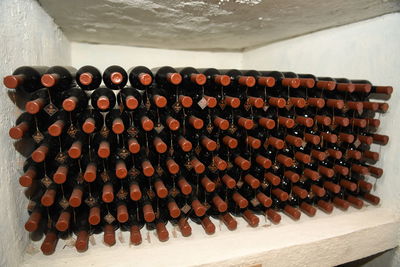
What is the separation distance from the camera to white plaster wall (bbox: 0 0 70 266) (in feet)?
2.15

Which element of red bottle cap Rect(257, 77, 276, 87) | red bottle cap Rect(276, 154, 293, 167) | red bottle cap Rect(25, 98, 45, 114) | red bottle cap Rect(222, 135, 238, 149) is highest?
red bottle cap Rect(257, 77, 276, 87)

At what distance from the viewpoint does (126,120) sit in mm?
793

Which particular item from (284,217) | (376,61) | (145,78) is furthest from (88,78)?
(376,61)

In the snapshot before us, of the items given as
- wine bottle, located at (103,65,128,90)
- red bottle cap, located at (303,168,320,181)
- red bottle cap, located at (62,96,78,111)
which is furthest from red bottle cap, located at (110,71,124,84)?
red bottle cap, located at (303,168,320,181)

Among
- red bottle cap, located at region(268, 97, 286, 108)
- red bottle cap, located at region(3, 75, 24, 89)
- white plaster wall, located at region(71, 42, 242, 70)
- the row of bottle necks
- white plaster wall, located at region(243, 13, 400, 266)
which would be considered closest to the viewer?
red bottle cap, located at region(3, 75, 24, 89)

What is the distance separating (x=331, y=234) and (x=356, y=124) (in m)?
0.40

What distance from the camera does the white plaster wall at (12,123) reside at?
0.66m

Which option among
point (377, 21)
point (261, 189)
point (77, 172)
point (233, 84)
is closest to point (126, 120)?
point (77, 172)

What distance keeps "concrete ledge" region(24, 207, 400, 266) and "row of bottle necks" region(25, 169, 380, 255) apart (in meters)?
0.03

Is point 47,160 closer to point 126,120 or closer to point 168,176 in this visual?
point 126,120

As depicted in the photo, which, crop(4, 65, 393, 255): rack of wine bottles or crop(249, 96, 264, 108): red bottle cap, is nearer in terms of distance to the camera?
crop(4, 65, 393, 255): rack of wine bottles

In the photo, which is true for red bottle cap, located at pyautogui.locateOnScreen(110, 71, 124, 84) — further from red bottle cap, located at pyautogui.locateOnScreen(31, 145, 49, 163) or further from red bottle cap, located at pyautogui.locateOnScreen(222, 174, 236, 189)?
red bottle cap, located at pyautogui.locateOnScreen(222, 174, 236, 189)

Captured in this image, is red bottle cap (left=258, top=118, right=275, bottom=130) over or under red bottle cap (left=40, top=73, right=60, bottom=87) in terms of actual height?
under

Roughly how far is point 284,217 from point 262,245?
0.70 ft
